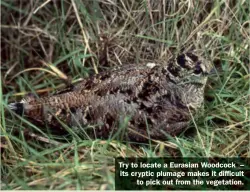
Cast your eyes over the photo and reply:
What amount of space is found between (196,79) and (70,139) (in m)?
0.80

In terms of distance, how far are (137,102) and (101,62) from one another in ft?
2.15

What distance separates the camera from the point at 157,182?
2.47 meters

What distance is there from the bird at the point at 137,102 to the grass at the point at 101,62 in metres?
0.08

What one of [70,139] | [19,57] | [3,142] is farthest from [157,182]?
[19,57]

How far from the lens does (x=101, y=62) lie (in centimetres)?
332
